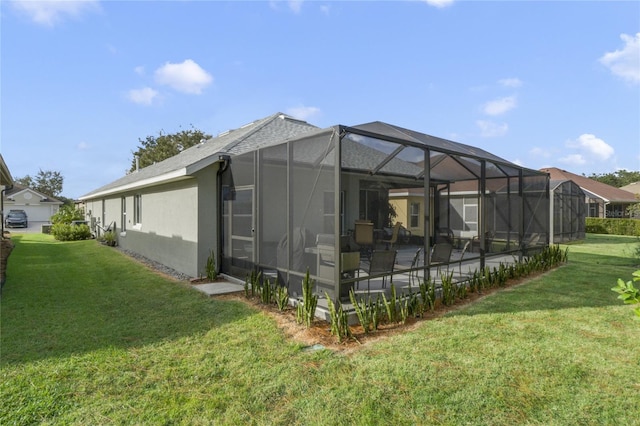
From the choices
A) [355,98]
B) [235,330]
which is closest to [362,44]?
[355,98]

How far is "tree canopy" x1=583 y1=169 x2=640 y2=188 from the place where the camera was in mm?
56781

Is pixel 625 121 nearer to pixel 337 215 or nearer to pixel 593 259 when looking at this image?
pixel 593 259

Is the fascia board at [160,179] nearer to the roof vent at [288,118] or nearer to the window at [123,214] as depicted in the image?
the window at [123,214]

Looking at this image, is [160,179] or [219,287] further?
[160,179]

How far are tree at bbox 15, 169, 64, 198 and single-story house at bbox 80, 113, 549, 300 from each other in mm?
66868

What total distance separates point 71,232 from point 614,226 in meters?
35.0

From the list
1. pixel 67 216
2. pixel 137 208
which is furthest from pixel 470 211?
pixel 67 216

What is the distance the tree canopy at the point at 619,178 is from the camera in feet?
186

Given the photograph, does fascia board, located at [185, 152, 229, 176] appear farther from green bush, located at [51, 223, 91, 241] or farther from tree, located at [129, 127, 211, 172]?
tree, located at [129, 127, 211, 172]

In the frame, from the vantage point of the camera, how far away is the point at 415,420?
2881mm

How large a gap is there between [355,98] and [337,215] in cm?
1070

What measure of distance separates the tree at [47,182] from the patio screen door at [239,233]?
244 ft

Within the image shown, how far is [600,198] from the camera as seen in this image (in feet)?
95.8

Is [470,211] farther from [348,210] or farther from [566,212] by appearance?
[348,210]
